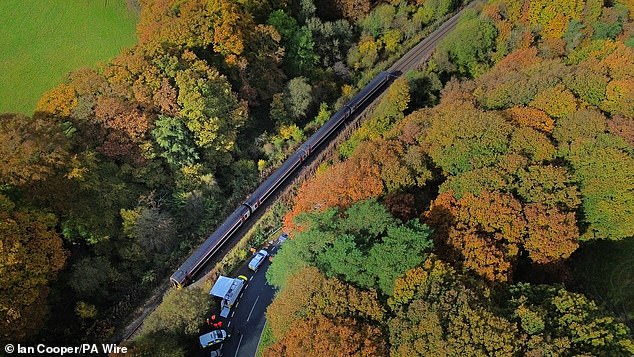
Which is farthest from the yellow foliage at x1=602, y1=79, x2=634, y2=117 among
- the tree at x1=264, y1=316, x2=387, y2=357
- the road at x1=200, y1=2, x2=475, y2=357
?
the road at x1=200, y1=2, x2=475, y2=357

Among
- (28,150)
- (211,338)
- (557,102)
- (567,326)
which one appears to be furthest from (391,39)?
(28,150)

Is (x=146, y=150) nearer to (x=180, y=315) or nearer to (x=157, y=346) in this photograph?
(x=180, y=315)

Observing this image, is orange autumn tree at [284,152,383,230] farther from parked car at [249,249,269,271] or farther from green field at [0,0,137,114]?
green field at [0,0,137,114]

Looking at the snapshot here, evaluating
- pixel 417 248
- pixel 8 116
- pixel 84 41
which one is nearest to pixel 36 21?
pixel 84 41

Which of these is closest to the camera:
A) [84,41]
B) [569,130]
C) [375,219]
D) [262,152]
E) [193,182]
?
[375,219]

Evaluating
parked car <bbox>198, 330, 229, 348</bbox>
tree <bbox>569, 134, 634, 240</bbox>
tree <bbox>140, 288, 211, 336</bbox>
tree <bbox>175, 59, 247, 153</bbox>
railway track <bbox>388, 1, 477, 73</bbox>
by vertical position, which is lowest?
tree <bbox>569, 134, 634, 240</bbox>

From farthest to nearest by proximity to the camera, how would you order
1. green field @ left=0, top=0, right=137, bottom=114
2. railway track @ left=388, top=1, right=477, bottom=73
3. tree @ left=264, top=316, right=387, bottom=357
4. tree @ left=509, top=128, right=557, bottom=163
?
railway track @ left=388, top=1, right=477, bottom=73 < green field @ left=0, top=0, right=137, bottom=114 < tree @ left=509, top=128, right=557, bottom=163 < tree @ left=264, top=316, right=387, bottom=357

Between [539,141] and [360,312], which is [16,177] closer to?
[360,312]
